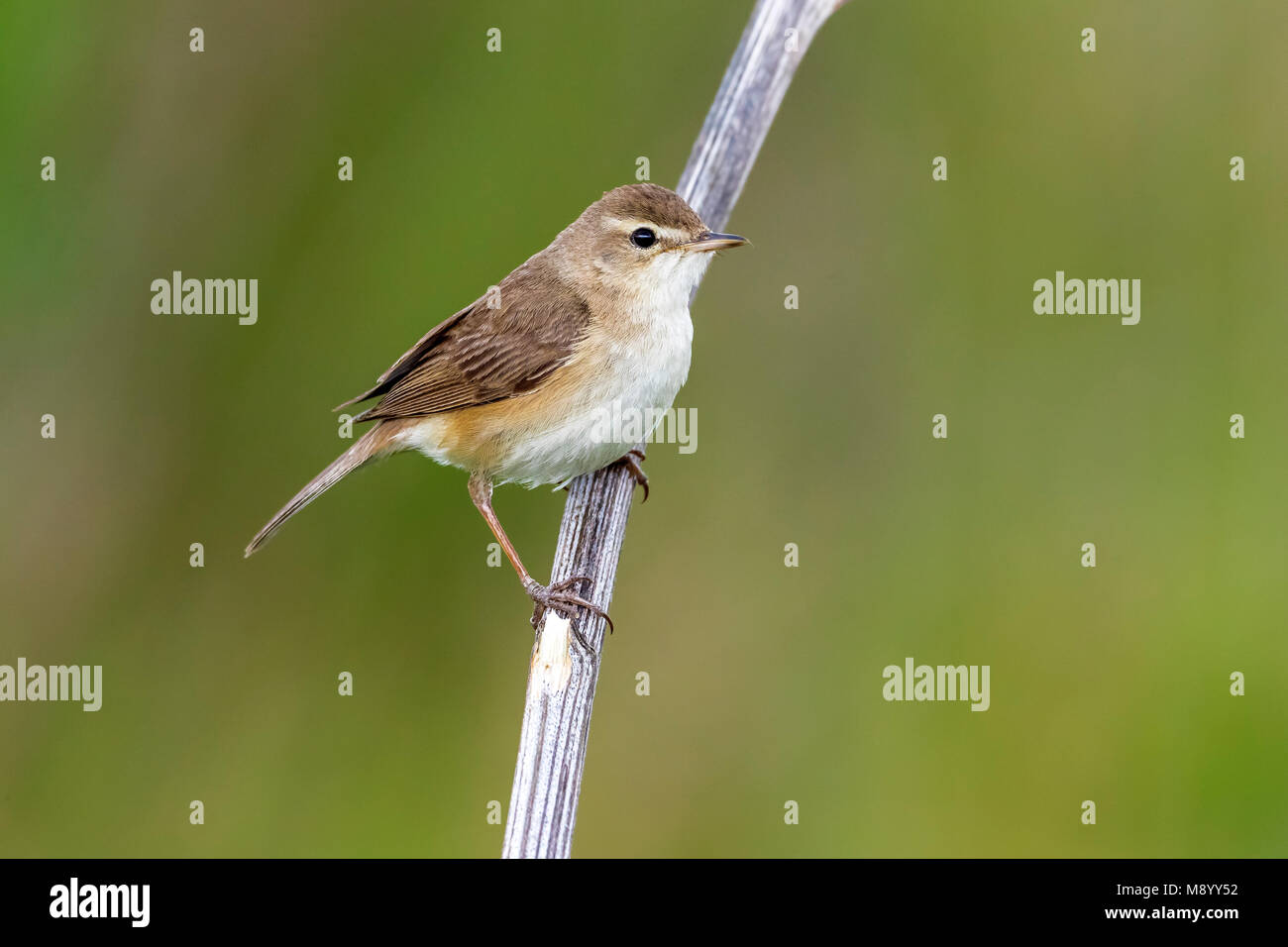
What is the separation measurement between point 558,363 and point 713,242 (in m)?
0.73

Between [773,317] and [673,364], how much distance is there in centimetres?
164

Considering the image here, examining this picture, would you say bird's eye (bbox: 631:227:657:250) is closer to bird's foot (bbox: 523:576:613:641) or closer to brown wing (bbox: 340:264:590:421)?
brown wing (bbox: 340:264:590:421)

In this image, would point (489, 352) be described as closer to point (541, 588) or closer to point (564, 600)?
point (541, 588)

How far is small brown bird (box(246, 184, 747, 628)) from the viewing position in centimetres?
460

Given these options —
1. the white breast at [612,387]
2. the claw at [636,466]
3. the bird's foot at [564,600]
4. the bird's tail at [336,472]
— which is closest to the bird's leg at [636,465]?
the claw at [636,466]

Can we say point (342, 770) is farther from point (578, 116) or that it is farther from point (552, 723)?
point (578, 116)

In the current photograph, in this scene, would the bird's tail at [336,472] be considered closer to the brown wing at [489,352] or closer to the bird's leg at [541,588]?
the brown wing at [489,352]

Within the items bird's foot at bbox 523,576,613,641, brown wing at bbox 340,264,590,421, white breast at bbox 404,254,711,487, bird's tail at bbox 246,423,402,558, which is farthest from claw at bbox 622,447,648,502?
bird's tail at bbox 246,423,402,558

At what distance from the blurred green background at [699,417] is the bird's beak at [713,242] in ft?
4.69

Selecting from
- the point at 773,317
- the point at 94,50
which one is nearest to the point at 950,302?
the point at 773,317

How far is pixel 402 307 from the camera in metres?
5.82

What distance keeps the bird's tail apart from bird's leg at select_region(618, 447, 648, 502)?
0.90 metres

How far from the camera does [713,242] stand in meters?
4.58

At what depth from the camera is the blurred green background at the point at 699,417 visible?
538 cm
